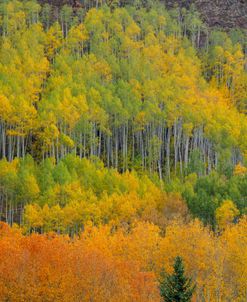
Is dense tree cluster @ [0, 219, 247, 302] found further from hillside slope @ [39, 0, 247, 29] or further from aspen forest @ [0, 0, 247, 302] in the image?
hillside slope @ [39, 0, 247, 29]

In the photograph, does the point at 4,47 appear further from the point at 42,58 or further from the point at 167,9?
the point at 167,9

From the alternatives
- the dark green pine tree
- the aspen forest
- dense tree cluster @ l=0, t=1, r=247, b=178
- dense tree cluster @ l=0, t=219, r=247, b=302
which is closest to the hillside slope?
the aspen forest

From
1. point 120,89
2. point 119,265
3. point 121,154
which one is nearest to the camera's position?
point 119,265

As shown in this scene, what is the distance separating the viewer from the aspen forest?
50000mm

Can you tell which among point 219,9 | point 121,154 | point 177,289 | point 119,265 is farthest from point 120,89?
point 177,289

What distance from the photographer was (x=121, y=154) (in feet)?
309

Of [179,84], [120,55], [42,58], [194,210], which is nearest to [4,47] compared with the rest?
[42,58]

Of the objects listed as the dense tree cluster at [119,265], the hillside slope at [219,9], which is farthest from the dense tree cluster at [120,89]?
the dense tree cluster at [119,265]

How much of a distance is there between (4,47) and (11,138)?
2309 cm

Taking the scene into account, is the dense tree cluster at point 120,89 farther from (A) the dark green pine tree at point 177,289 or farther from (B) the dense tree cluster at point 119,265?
(A) the dark green pine tree at point 177,289

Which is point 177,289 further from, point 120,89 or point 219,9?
point 219,9

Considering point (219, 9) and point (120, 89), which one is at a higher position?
point (219, 9)

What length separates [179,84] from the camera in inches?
4070

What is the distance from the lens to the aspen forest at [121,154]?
164ft
